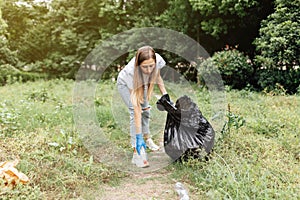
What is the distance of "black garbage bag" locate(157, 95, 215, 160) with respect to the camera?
132 inches

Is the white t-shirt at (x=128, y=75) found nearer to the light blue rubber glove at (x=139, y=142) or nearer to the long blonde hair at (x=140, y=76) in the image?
the long blonde hair at (x=140, y=76)

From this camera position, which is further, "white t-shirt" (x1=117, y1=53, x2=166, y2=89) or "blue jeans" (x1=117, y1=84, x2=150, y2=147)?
"blue jeans" (x1=117, y1=84, x2=150, y2=147)

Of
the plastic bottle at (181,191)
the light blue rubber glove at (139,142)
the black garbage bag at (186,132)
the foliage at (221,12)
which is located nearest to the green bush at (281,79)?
the foliage at (221,12)

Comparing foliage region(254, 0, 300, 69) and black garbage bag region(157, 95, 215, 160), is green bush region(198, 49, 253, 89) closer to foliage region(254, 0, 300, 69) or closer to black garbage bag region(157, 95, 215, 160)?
foliage region(254, 0, 300, 69)

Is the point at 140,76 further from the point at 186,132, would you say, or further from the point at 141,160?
the point at 141,160

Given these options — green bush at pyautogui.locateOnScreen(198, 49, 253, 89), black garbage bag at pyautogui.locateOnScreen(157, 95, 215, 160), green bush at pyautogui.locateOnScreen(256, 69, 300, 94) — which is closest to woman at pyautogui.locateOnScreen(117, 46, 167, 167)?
black garbage bag at pyautogui.locateOnScreen(157, 95, 215, 160)

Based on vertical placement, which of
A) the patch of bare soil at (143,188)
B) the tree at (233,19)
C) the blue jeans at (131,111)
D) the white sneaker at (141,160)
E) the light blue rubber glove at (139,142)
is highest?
the tree at (233,19)

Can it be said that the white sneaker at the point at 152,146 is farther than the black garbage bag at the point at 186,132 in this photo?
Yes

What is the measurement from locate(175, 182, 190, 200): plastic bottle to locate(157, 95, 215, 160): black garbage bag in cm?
44

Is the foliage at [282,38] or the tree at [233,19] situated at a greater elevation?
the tree at [233,19]

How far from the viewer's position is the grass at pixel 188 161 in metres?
2.68

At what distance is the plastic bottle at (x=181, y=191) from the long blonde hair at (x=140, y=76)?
0.86 metres

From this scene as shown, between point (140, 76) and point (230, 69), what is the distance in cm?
464

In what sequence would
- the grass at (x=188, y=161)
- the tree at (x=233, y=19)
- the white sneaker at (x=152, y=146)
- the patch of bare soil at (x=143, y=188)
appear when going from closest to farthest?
the grass at (x=188, y=161), the patch of bare soil at (x=143, y=188), the white sneaker at (x=152, y=146), the tree at (x=233, y=19)
